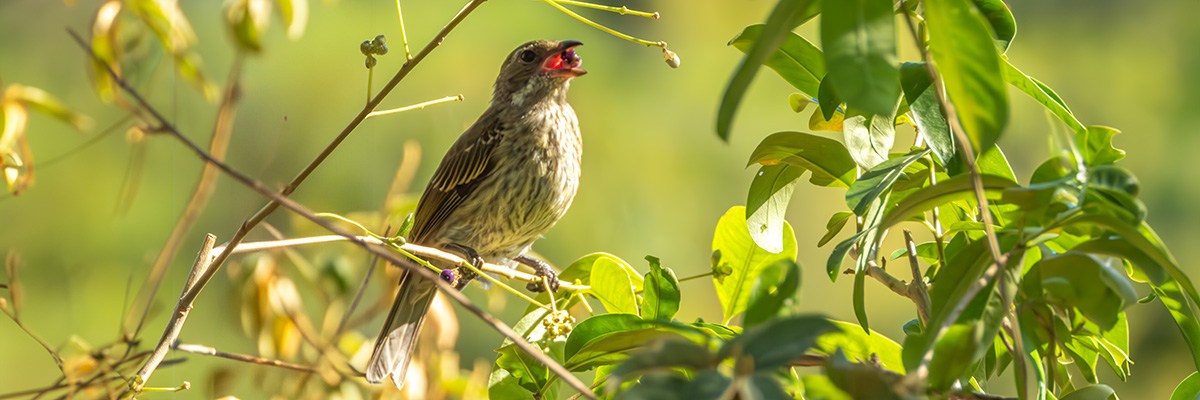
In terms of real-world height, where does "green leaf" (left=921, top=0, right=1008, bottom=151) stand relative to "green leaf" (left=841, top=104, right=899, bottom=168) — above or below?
above

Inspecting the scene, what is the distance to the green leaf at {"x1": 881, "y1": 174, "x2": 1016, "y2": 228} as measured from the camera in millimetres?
973

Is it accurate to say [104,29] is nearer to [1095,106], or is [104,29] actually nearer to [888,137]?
[888,137]

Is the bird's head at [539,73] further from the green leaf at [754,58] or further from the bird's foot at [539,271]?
the green leaf at [754,58]

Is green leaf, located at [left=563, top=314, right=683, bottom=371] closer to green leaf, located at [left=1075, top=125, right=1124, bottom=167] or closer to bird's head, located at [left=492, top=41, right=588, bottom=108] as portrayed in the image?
green leaf, located at [left=1075, top=125, right=1124, bottom=167]

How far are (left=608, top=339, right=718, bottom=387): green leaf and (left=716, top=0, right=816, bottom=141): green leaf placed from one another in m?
0.15

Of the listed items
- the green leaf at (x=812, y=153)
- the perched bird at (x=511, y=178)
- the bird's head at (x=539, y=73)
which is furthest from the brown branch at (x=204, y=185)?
the bird's head at (x=539, y=73)

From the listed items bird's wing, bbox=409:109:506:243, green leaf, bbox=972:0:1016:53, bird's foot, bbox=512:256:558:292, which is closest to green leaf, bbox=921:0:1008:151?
green leaf, bbox=972:0:1016:53

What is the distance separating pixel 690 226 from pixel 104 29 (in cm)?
894

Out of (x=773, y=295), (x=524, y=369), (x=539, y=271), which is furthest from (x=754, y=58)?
(x=539, y=271)

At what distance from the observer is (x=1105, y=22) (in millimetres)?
12836

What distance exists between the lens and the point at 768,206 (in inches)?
57.6

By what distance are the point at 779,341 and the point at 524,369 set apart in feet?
2.43

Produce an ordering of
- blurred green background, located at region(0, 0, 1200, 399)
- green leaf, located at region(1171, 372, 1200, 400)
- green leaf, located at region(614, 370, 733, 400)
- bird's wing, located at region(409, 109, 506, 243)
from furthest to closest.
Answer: blurred green background, located at region(0, 0, 1200, 399) → bird's wing, located at region(409, 109, 506, 243) → green leaf, located at region(1171, 372, 1200, 400) → green leaf, located at region(614, 370, 733, 400)

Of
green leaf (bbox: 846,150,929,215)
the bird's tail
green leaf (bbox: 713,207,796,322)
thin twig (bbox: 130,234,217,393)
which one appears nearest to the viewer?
green leaf (bbox: 846,150,929,215)
